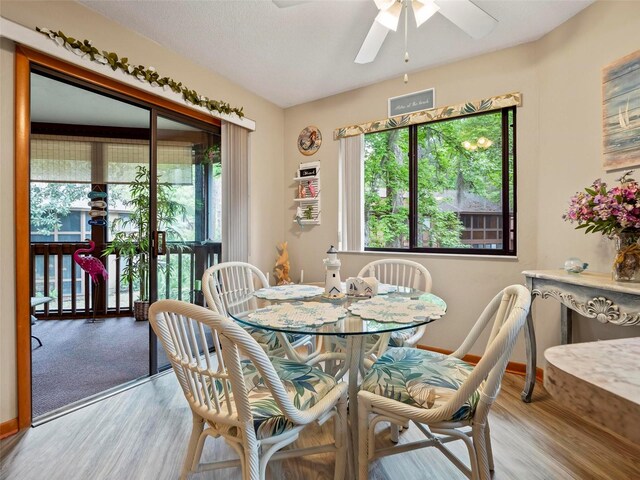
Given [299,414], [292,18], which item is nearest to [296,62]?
[292,18]

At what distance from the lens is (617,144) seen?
188cm

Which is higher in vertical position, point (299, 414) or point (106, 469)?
point (299, 414)

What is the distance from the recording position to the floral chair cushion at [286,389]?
105 cm

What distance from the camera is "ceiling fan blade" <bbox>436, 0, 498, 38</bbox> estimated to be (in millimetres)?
1555

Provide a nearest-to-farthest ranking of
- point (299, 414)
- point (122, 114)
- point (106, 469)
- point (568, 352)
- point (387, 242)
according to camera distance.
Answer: point (568, 352), point (299, 414), point (106, 469), point (387, 242), point (122, 114)

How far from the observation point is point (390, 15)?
163 centimetres

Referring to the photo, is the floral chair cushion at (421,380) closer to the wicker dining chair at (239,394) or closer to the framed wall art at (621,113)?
the wicker dining chair at (239,394)

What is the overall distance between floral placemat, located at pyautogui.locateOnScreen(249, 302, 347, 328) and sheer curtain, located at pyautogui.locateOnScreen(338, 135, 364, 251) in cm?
166

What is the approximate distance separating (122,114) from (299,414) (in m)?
4.44

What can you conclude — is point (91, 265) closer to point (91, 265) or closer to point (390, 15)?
point (91, 265)

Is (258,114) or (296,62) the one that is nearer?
(296,62)

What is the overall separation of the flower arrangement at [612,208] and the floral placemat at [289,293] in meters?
1.56

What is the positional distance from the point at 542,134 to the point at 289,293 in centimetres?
218

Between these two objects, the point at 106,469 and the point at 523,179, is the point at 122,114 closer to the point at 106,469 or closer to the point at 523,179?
the point at 106,469
